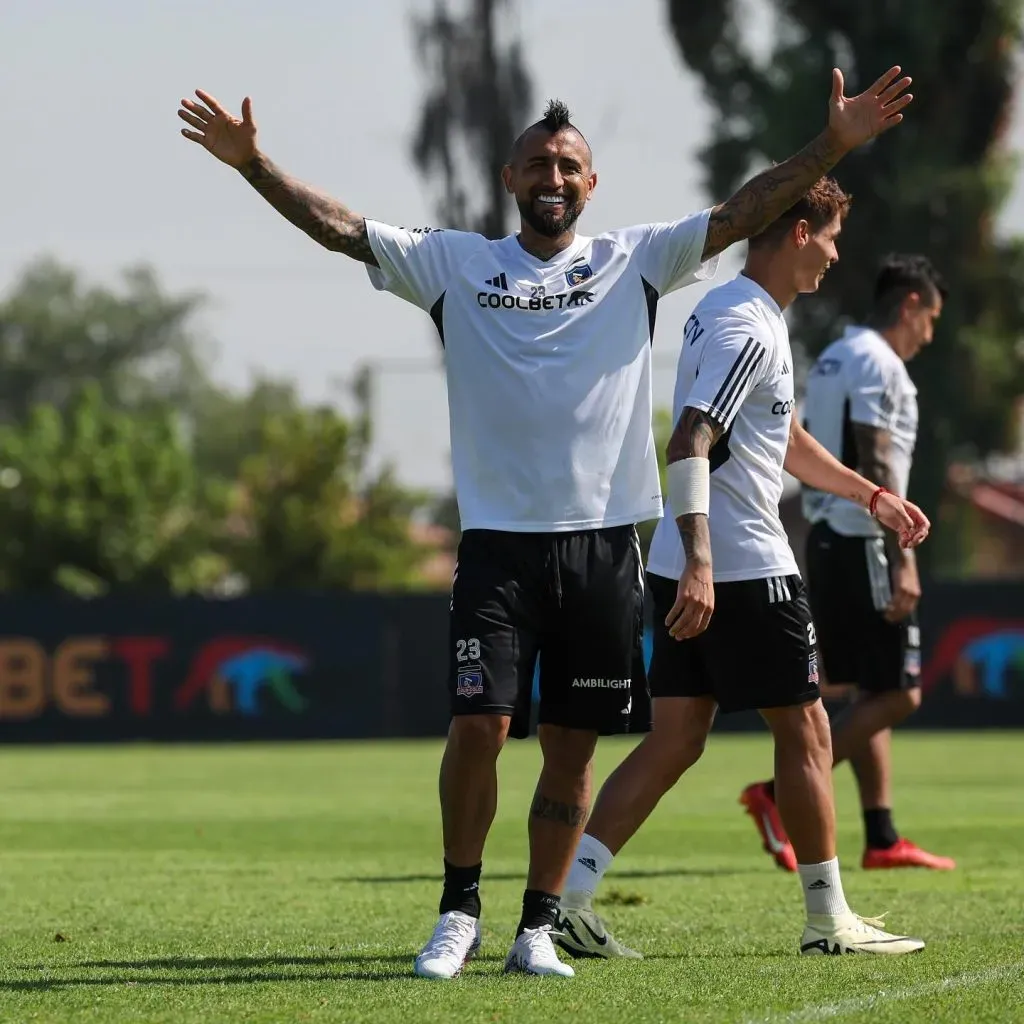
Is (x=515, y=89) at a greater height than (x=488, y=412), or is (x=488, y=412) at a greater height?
(x=515, y=89)

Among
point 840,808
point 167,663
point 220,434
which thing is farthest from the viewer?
point 220,434

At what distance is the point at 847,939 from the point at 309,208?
8.73 ft

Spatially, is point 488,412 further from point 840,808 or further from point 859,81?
point 859,81

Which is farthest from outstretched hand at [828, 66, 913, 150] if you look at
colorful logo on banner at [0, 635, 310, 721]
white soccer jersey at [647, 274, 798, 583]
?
colorful logo on banner at [0, 635, 310, 721]

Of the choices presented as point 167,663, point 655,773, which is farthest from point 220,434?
point 655,773

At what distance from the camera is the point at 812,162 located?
6238 mm

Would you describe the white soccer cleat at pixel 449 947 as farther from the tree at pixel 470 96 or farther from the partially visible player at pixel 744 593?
the tree at pixel 470 96

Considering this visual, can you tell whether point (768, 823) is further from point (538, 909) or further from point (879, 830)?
point (538, 909)

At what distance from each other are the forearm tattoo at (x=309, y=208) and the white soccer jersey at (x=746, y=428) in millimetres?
1078

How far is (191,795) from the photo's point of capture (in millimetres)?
14992

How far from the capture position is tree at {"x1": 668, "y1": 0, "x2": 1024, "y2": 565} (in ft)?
120

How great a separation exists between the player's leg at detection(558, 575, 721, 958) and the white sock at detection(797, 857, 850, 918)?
549 mm

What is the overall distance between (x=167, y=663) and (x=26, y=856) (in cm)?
1410

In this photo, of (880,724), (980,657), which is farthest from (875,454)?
(980,657)
